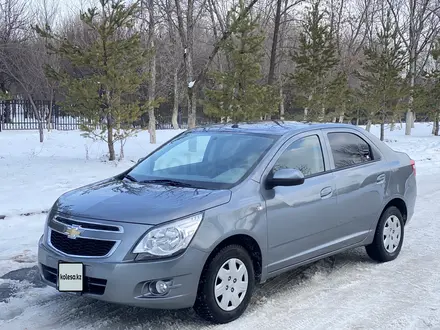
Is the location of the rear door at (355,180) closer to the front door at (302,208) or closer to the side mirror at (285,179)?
the front door at (302,208)

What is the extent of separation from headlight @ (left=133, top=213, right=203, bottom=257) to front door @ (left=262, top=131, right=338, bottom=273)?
2.93ft

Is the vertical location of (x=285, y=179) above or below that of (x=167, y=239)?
above

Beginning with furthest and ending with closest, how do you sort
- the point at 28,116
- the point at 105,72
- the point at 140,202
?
the point at 28,116, the point at 105,72, the point at 140,202

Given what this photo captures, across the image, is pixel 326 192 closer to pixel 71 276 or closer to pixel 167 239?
pixel 167 239

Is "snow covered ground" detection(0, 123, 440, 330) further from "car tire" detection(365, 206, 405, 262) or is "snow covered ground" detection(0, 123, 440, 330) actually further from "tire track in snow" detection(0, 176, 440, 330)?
"car tire" detection(365, 206, 405, 262)

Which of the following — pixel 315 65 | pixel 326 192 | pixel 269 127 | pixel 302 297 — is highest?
pixel 315 65

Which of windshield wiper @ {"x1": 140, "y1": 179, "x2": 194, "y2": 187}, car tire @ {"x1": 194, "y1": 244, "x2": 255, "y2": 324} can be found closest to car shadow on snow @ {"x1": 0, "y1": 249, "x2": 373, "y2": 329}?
car tire @ {"x1": 194, "y1": 244, "x2": 255, "y2": 324}

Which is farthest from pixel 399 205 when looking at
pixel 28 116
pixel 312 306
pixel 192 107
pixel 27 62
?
pixel 28 116

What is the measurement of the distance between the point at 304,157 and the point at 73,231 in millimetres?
2337

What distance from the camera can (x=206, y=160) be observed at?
5148 mm

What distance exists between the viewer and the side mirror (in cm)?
457

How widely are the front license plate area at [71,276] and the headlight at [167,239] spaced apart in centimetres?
47

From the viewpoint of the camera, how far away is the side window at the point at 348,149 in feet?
18.3

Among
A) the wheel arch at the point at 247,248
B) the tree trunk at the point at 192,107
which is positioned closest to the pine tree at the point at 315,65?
the tree trunk at the point at 192,107
